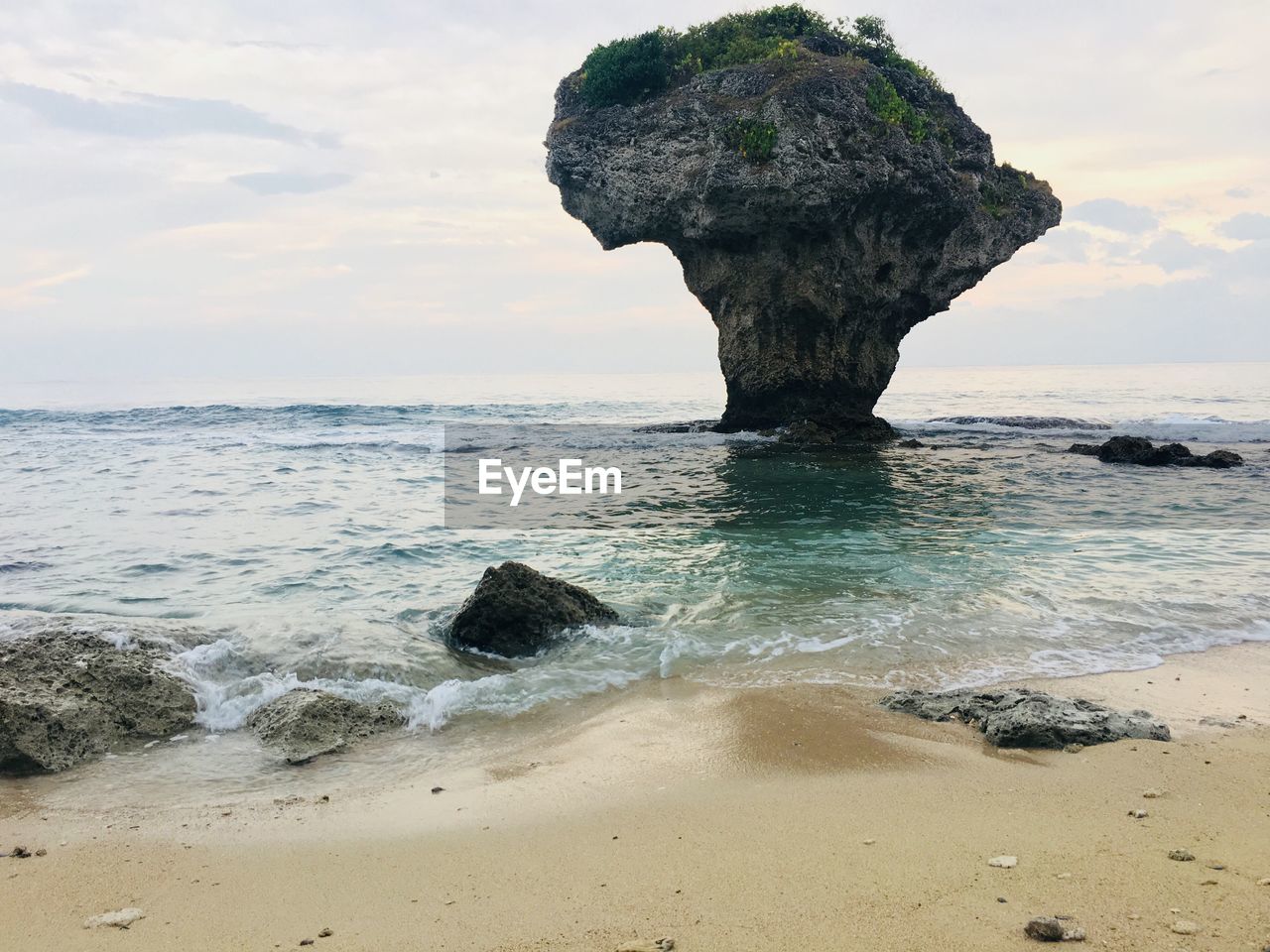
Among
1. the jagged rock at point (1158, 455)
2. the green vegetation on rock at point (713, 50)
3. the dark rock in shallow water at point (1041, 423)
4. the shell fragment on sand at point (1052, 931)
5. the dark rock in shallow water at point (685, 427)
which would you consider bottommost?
the shell fragment on sand at point (1052, 931)

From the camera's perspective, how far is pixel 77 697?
5.83 metres

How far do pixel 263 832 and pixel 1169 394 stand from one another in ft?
196

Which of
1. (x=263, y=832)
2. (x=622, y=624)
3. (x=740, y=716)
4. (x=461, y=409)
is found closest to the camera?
(x=263, y=832)

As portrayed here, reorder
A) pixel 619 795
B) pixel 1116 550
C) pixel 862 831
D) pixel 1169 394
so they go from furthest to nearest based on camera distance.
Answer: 1. pixel 1169 394
2. pixel 1116 550
3. pixel 619 795
4. pixel 862 831

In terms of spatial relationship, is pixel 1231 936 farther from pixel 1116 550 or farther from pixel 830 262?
pixel 830 262

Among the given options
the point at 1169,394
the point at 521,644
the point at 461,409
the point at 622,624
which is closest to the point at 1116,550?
the point at 622,624

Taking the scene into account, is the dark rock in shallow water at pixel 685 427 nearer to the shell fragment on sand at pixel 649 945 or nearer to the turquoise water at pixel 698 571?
the turquoise water at pixel 698 571

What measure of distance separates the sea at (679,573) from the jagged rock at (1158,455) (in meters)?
0.78

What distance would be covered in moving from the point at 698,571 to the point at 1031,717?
213 inches

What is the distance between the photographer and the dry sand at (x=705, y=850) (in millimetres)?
3215

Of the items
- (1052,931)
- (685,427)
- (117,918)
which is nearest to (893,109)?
(685,427)

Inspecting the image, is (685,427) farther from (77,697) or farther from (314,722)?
(77,697)

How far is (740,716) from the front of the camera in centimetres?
577

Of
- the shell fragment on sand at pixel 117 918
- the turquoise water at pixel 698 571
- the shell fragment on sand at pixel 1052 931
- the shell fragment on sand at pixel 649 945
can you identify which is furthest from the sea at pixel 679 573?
the shell fragment on sand at pixel 1052 931
